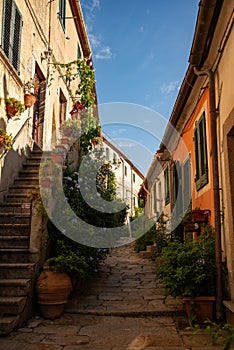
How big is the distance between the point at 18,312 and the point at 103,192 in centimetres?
358

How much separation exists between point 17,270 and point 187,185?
14.8 ft

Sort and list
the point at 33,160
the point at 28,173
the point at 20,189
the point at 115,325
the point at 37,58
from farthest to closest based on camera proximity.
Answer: the point at 37,58
the point at 33,160
the point at 28,173
the point at 20,189
the point at 115,325

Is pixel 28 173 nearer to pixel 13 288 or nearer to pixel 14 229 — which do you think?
pixel 14 229

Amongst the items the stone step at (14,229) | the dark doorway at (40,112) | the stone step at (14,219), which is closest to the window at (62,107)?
the dark doorway at (40,112)

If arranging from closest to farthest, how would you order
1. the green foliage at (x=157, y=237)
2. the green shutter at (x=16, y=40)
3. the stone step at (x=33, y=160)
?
the green shutter at (x=16, y=40), the stone step at (x=33, y=160), the green foliage at (x=157, y=237)

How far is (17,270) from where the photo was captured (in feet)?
16.0

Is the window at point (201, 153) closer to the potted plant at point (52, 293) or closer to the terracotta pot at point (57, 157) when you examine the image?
the terracotta pot at point (57, 157)

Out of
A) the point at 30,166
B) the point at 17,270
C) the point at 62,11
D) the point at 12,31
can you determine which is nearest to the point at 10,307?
the point at 17,270

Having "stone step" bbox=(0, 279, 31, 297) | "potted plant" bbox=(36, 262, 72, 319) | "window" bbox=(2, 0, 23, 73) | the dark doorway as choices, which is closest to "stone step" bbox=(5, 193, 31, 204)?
"potted plant" bbox=(36, 262, 72, 319)

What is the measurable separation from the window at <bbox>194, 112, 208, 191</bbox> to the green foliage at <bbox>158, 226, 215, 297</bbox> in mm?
1288

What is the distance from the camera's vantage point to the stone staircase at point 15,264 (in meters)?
4.29

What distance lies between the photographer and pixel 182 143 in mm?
8547

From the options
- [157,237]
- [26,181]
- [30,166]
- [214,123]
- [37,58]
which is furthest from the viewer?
[157,237]

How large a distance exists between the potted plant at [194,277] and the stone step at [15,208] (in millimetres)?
2914
